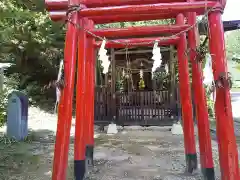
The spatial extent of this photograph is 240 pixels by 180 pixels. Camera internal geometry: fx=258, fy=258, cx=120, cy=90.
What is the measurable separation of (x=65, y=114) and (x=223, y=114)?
1.92 metres

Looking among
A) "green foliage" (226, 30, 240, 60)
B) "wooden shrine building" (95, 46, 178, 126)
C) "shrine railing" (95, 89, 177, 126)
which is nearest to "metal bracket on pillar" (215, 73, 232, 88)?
"wooden shrine building" (95, 46, 178, 126)

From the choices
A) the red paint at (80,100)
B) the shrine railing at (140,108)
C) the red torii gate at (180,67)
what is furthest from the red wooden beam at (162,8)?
the shrine railing at (140,108)

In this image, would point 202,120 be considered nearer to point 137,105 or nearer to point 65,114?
point 65,114

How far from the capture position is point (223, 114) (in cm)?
304

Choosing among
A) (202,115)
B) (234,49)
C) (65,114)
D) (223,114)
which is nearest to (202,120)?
(202,115)

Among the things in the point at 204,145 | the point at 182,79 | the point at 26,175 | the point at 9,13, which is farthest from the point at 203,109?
the point at 9,13

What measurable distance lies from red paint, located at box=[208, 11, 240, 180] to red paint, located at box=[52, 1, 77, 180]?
1782 mm

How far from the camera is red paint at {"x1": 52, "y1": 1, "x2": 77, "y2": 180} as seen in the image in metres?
3.15

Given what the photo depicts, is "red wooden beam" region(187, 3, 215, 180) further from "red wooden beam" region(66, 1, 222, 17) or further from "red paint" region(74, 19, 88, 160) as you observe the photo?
"red paint" region(74, 19, 88, 160)

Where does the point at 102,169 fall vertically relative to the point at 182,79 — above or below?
below

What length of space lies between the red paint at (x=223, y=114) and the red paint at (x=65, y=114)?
1.78 m

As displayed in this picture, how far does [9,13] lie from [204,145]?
5.04 metres

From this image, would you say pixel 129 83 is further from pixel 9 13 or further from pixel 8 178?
pixel 8 178

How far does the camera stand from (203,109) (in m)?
4.14
